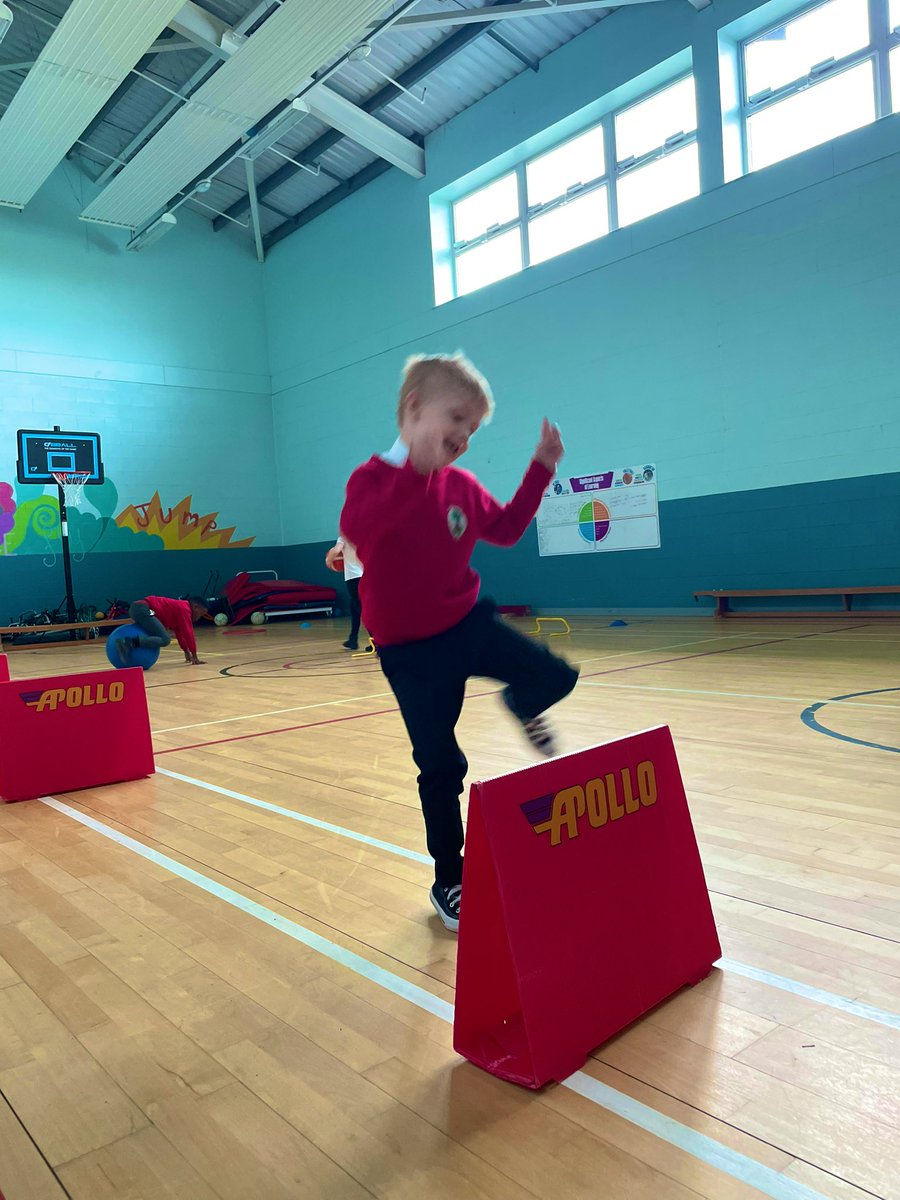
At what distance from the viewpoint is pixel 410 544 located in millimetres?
1675

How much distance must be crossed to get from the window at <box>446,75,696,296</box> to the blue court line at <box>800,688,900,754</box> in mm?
6184

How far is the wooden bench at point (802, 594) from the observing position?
7.22 metres

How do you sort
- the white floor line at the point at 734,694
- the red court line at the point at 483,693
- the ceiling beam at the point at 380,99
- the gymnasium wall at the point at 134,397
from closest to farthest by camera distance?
the white floor line at the point at 734,694, the red court line at the point at 483,693, the ceiling beam at the point at 380,99, the gymnasium wall at the point at 134,397

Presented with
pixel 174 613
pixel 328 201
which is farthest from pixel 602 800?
pixel 328 201

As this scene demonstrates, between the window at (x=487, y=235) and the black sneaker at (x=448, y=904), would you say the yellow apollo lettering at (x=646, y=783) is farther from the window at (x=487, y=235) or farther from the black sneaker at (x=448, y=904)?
the window at (x=487, y=235)

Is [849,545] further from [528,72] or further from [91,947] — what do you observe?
[91,947]

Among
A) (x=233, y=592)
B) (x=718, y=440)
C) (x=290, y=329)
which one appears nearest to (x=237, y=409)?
(x=290, y=329)

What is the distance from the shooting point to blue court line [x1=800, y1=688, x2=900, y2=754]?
9.84 feet

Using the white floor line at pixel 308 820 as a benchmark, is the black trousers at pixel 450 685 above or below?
above

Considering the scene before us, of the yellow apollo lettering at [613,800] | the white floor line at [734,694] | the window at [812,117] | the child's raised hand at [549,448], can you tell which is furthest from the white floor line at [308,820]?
the window at [812,117]

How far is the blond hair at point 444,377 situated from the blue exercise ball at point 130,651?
561 centimetres

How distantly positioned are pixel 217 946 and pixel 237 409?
41.7ft

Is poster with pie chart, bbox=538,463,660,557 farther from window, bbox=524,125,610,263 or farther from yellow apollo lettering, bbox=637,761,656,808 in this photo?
yellow apollo lettering, bbox=637,761,656,808

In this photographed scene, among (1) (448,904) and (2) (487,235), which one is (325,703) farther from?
(2) (487,235)
